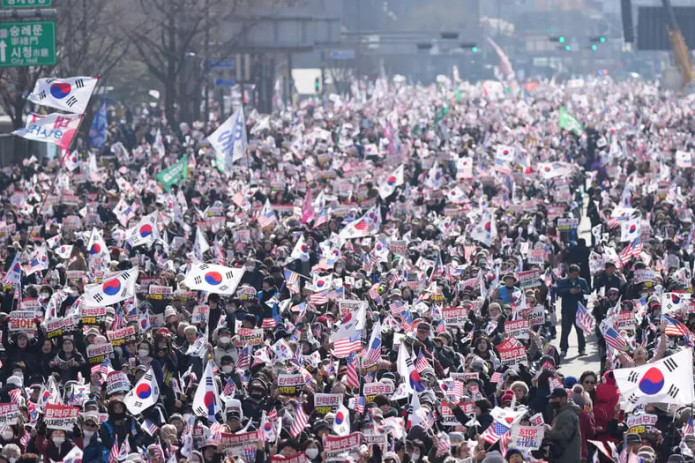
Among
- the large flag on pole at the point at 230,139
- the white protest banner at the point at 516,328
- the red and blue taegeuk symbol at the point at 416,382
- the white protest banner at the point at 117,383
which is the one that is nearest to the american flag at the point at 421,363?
the red and blue taegeuk symbol at the point at 416,382

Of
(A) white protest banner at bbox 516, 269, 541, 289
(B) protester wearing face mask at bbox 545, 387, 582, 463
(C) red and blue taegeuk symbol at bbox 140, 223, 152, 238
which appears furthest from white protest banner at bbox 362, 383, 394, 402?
(C) red and blue taegeuk symbol at bbox 140, 223, 152, 238

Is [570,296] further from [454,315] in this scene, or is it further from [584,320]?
[454,315]

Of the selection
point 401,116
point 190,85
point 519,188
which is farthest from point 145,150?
point 190,85

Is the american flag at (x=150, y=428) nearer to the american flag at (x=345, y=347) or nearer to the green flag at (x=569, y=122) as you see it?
the american flag at (x=345, y=347)

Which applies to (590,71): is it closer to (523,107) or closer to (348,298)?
(523,107)

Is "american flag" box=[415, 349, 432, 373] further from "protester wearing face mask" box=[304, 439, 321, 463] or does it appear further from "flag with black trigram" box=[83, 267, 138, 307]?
"flag with black trigram" box=[83, 267, 138, 307]
